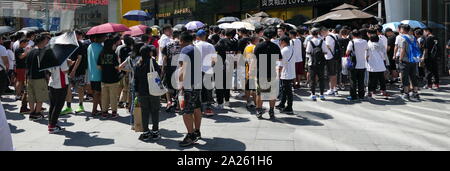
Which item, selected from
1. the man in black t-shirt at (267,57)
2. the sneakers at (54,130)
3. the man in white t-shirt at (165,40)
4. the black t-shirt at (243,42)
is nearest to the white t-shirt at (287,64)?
the man in black t-shirt at (267,57)

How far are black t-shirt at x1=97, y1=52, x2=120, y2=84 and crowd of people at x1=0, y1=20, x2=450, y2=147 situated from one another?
2 cm

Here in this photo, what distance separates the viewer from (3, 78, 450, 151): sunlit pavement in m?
6.20

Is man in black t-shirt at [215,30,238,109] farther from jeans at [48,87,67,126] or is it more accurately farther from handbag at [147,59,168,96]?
jeans at [48,87,67,126]

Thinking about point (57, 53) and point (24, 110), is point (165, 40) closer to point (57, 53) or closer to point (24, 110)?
point (57, 53)

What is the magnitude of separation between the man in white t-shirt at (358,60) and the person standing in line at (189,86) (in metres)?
5.22

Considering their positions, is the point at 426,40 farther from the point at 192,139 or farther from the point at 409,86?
the point at 192,139

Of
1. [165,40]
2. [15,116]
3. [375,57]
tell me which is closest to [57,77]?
[15,116]

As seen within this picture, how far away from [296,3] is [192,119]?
17274mm

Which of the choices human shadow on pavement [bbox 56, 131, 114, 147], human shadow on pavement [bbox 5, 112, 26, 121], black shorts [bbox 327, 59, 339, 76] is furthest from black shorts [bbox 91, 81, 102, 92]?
black shorts [bbox 327, 59, 339, 76]

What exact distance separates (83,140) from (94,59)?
228cm

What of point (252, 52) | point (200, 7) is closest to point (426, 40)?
point (252, 52)

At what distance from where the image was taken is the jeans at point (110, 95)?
27.3 ft

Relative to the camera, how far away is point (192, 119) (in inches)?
243

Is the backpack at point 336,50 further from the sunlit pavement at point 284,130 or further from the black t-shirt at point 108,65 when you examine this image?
the black t-shirt at point 108,65
